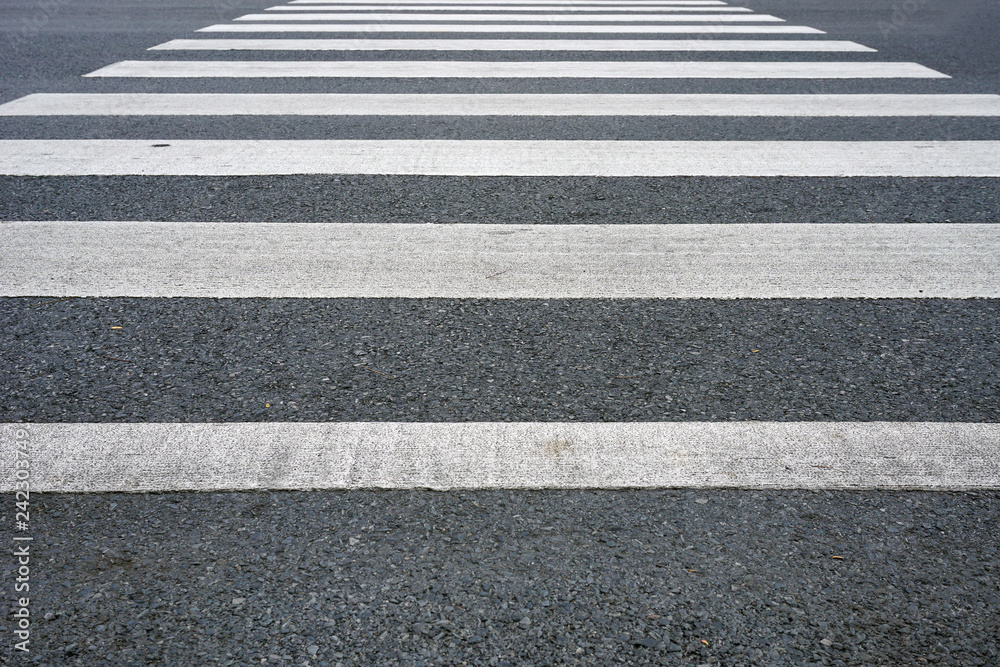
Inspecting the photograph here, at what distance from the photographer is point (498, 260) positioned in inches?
154

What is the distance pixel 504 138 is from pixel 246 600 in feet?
13.4

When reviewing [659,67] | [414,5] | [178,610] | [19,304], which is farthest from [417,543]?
[414,5]

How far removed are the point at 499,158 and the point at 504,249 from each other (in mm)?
1387

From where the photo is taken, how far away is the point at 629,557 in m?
2.18

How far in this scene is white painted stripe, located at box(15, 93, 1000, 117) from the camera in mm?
6285

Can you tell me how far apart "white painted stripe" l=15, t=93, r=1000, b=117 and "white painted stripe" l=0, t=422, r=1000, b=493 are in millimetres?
3936

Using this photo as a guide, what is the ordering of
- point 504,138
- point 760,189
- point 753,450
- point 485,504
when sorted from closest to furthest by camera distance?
point 485,504 < point 753,450 < point 760,189 < point 504,138

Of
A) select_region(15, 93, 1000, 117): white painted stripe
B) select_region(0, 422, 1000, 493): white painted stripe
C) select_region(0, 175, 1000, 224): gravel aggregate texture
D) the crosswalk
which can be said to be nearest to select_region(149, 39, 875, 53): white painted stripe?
the crosswalk

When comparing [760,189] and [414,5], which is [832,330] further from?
[414,5]

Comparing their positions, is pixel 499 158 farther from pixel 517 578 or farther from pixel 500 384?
pixel 517 578

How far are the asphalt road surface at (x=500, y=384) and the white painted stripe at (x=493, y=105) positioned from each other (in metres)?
0.06

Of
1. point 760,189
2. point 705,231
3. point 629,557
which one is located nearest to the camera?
point 629,557

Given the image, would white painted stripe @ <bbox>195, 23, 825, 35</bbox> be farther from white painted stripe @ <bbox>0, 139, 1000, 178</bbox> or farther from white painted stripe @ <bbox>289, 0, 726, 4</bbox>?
white painted stripe @ <bbox>0, 139, 1000, 178</bbox>

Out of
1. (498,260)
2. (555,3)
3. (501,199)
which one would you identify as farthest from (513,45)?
(498,260)
